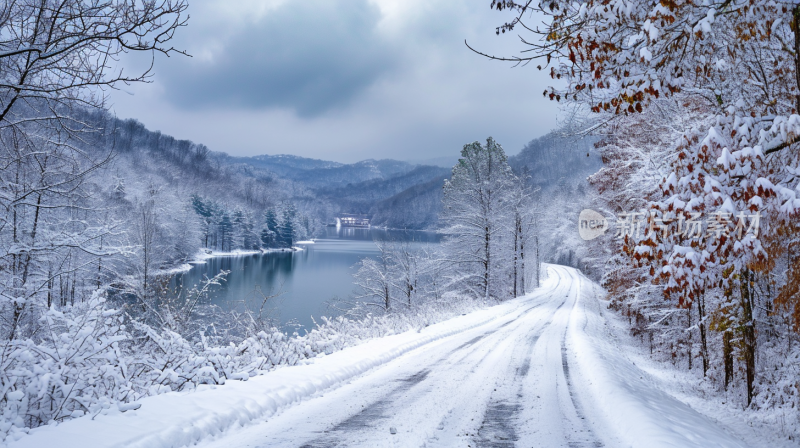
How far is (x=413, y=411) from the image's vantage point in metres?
5.67

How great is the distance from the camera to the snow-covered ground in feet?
15.0

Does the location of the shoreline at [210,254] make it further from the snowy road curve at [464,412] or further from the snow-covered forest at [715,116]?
the snow-covered forest at [715,116]

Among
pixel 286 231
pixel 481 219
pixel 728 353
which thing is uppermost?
pixel 481 219

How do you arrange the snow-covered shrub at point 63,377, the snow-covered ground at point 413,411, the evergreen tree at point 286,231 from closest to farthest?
the snow-covered shrub at point 63,377 → the snow-covered ground at point 413,411 → the evergreen tree at point 286,231

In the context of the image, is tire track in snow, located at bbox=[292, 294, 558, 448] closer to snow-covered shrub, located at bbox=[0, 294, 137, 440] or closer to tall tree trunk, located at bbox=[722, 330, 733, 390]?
snow-covered shrub, located at bbox=[0, 294, 137, 440]

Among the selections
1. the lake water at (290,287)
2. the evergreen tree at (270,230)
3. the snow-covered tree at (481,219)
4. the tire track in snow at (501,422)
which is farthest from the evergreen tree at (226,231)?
the tire track in snow at (501,422)

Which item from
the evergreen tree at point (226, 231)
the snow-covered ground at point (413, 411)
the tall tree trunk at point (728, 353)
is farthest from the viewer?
the evergreen tree at point (226, 231)

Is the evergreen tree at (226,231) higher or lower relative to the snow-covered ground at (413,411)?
higher

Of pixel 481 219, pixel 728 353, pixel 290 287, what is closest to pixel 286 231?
Answer: pixel 290 287

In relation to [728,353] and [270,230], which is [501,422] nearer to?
[728,353]

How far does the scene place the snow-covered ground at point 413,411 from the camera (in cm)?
457

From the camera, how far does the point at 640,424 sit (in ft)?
16.9

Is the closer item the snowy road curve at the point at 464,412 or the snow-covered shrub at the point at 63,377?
the snow-covered shrub at the point at 63,377

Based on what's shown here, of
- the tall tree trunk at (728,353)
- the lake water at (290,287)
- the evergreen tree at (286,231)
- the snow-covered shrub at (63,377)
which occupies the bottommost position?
the lake water at (290,287)
